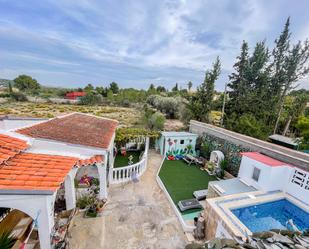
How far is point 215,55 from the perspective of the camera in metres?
21.3

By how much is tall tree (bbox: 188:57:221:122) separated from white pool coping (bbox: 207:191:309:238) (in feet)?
47.1

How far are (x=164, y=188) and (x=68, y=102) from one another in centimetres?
6521

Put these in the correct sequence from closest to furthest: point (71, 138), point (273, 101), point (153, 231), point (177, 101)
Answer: point (153, 231) → point (71, 138) → point (273, 101) → point (177, 101)

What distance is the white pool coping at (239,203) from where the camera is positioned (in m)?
5.72

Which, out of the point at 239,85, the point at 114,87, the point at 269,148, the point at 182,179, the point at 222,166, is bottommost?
the point at 182,179

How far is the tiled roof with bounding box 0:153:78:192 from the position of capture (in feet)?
13.5

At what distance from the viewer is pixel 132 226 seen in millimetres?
7168

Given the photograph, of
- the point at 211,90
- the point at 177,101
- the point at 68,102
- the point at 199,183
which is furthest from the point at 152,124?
the point at 68,102

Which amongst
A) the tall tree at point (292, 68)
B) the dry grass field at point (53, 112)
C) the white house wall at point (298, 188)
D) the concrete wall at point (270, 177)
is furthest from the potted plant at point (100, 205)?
the tall tree at point (292, 68)

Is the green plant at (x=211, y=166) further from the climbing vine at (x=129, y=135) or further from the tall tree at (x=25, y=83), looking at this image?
the tall tree at (x=25, y=83)

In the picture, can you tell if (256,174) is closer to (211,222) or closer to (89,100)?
(211,222)

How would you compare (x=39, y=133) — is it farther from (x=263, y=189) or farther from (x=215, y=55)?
(x=215, y=55)

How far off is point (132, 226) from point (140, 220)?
51 cm

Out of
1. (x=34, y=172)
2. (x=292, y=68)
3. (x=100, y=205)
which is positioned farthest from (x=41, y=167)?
(x=292, y=68)
